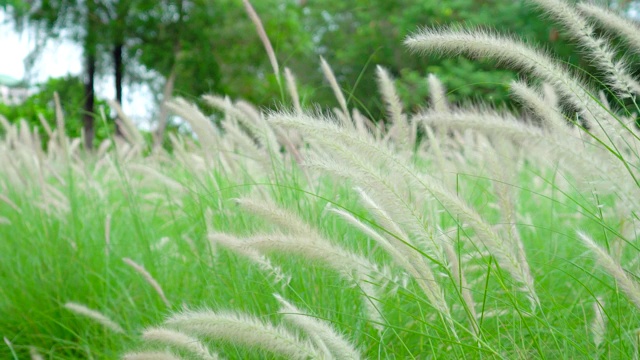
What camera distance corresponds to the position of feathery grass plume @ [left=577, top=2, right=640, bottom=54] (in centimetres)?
127

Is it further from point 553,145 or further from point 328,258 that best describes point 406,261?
point 553,145

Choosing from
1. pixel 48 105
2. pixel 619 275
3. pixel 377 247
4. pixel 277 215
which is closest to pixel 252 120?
pixel 377 247

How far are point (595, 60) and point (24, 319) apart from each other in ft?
6.67

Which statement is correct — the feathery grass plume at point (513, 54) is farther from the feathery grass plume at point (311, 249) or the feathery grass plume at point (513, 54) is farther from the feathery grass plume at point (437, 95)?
the feathery grass plume at point (437, 95)

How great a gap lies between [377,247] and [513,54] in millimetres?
827

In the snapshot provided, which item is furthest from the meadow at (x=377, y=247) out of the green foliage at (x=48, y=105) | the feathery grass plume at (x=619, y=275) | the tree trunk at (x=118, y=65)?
the tree trunk at (x=118, y=65)

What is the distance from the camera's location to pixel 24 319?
2420 millimetres

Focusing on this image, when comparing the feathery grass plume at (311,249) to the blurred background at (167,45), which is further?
the blurred background at (167,45)

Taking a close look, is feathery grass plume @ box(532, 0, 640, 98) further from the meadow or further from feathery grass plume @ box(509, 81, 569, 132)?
feathery grass plume @ box(509, 81, 569, 132)

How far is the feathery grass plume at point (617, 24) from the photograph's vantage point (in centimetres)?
127

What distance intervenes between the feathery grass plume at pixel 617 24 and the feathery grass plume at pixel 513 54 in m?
0.12

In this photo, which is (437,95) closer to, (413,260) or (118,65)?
(413,260)

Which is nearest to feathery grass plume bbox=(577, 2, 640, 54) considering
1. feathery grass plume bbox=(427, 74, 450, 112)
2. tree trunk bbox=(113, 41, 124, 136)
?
feathery grass plume bbox=(427, 74, 450, 112)

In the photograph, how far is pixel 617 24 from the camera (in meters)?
1.30
